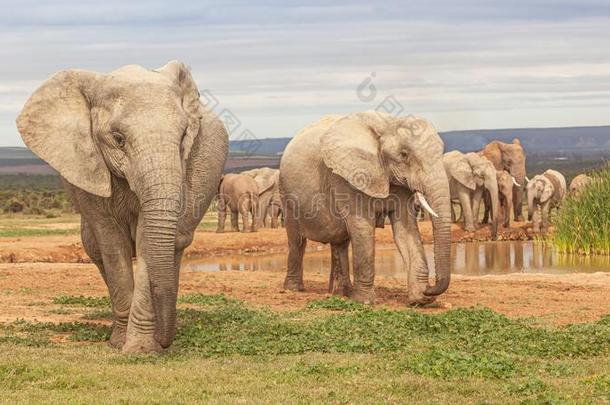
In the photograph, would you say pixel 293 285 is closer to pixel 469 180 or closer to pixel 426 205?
pixel 426 205

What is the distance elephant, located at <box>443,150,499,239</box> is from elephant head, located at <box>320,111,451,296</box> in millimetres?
18968

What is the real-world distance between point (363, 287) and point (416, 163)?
6.47ft

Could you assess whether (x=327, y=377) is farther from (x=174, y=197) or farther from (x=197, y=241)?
(x=197, y=241)

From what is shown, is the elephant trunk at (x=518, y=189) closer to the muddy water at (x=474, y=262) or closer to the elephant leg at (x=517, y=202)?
the elephant leg at (x=517, y=202)

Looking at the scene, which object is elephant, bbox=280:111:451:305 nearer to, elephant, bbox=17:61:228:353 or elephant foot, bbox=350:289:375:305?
elephant foot, bbox=350:289:375:305

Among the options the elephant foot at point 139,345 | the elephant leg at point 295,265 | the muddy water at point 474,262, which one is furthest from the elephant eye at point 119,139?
the muddy water at point 474,262

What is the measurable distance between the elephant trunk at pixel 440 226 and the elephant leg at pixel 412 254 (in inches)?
14.1

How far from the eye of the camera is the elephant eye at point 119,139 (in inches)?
462

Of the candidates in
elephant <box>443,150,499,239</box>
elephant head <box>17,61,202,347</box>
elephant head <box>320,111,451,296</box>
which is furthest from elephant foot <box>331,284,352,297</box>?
elephant <box>443,150,499,239</box>

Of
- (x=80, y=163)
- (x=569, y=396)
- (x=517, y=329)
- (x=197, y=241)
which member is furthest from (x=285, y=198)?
(x=197, y=241)

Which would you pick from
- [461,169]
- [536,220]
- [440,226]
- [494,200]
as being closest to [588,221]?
[494,200]

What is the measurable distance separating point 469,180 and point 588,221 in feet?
29.2

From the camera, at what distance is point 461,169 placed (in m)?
36.7

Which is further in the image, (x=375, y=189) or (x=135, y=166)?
(x=375, y=189)
